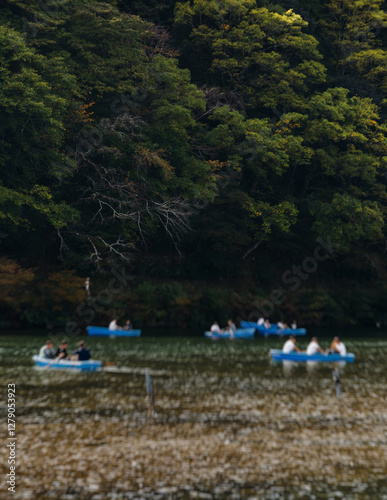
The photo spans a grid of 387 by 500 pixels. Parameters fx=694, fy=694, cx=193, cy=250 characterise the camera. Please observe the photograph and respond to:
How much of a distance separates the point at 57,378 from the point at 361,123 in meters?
39.5

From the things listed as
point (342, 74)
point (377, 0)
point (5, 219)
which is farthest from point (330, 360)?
point (377, 0)

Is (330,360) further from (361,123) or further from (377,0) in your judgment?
(377,0)

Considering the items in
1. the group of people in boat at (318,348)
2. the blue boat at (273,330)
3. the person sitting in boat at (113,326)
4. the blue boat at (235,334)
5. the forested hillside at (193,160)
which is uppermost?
the forested hillside at (193,160)

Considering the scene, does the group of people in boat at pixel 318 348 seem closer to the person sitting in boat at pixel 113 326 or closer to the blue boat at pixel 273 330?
the person sitting in boat at pixel 113 326

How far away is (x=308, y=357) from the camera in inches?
1272

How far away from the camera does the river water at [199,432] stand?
44.0ft

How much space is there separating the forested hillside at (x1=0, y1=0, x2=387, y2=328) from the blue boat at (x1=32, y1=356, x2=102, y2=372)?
623 inches

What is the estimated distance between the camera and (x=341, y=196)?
5338 cm

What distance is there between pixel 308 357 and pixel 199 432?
51.9 ft

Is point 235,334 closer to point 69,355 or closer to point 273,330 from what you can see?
point 273,330

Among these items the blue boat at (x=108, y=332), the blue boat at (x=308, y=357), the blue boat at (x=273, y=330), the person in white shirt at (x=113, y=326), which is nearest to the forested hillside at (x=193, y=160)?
the blue boat at (x=273, y=330)

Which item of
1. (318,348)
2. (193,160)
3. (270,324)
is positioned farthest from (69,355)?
(193,160)

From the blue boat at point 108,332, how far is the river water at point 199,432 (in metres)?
11.9

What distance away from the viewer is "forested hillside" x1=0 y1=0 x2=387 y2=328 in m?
44.3
